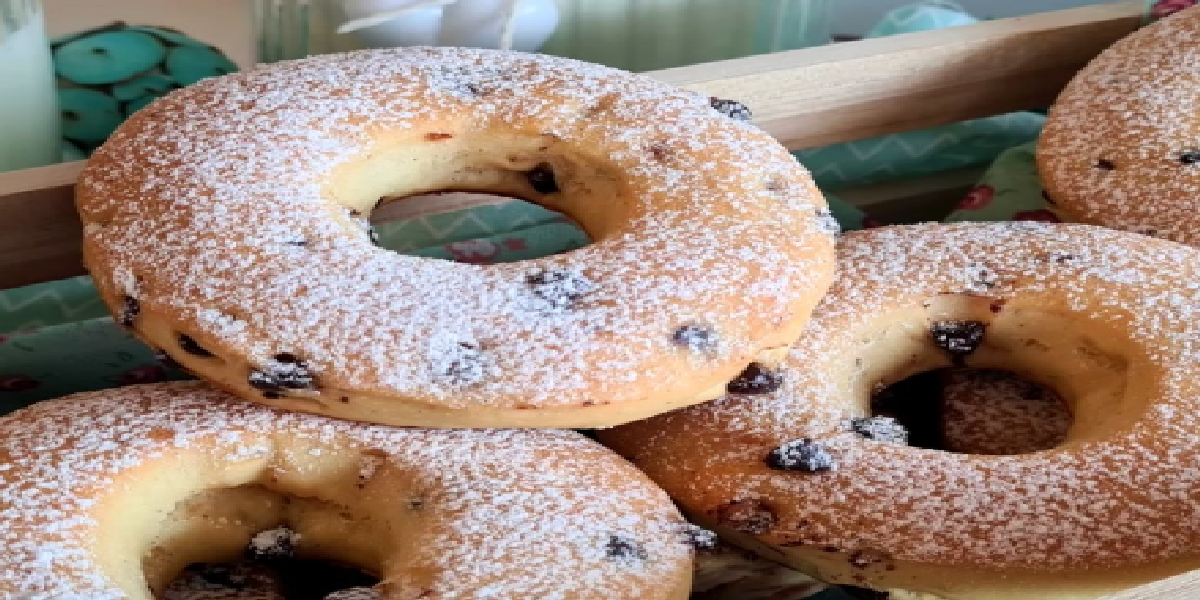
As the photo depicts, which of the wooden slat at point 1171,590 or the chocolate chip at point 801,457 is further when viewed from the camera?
the chocolate chip at point 801,457

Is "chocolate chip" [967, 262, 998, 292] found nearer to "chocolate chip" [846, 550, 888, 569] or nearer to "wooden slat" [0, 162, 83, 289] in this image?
"chocolate chip" [846, 550, 888, 569]

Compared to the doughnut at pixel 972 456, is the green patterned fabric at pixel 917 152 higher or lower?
lower

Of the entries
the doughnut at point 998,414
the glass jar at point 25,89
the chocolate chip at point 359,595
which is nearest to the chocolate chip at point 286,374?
the chocolate chip at point 359,595

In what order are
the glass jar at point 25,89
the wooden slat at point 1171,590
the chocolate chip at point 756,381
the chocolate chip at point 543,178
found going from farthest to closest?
1. the glass jar at point 25,89
2. the chocolate chip at point 543,178
3. the chocolate chip at point 756,381
4. the wooden slat at point 1171,590

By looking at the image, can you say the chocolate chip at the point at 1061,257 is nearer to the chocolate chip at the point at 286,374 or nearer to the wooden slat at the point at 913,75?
the wooden slat at the point at 913,75

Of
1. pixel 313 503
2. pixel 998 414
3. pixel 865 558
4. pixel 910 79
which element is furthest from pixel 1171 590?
pixel 910 79

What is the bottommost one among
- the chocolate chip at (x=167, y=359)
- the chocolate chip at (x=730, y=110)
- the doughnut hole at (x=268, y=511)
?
the doughnut hole at (x=268, y=511)

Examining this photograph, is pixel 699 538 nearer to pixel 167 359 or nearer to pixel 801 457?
pixel 801 457

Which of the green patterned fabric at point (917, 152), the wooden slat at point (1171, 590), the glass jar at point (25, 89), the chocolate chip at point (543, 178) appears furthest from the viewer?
the green patterned fabric at point (917, 152)
